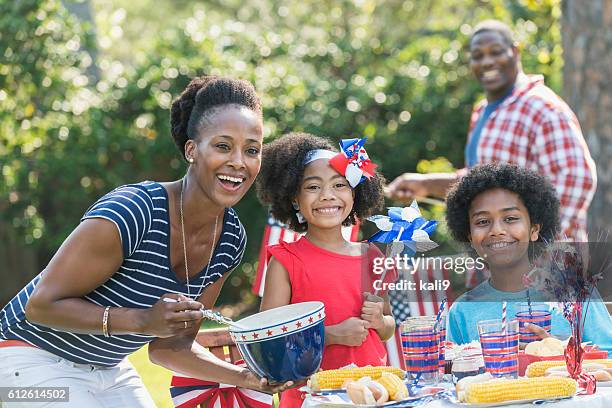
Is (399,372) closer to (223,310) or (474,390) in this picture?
(474,390)

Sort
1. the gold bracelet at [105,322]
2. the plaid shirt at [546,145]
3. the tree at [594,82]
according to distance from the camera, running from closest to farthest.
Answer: the gold bracelet at [105,322] → the plaid shirt at [546,145] → the tree at [594,82]

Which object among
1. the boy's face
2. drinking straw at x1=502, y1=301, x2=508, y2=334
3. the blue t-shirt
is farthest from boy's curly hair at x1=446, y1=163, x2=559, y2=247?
drinking straw at x1=502, y1=301, x2=508, y2=334

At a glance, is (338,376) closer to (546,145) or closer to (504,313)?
(504,313)

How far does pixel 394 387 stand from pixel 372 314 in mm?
730

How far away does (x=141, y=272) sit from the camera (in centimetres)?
339

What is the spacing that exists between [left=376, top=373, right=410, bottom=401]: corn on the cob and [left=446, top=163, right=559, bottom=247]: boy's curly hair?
114 cm

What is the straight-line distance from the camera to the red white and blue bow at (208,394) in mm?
3822

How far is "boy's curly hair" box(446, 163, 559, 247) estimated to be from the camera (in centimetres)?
379

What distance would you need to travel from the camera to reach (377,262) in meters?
3.35

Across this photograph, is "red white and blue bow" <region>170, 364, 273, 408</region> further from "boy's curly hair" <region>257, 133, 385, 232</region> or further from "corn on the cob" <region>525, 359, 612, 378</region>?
"corn on the cob" <region>525, 359, 612, 378</region>

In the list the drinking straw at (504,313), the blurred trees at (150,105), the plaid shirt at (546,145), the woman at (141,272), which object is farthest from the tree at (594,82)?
the drinking straw at (504,313)

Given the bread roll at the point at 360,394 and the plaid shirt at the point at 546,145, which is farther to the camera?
the plaid shirt at the point at 546,145

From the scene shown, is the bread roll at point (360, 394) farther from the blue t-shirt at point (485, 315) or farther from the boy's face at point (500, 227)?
the boy's face at point (500, 227)

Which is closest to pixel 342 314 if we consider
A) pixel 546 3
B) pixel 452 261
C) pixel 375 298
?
pixel 375 298
